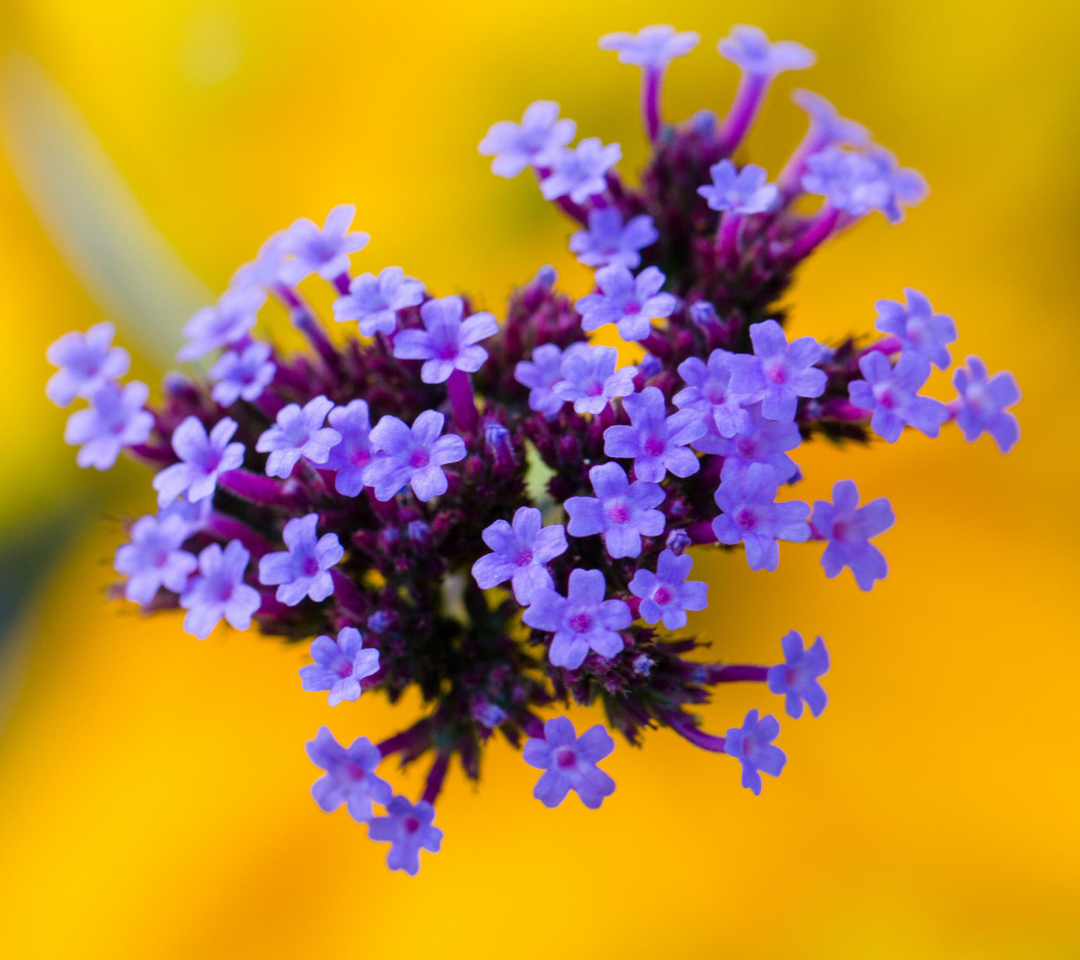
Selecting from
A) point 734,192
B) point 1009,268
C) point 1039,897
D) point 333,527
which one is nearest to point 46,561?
point 333,527

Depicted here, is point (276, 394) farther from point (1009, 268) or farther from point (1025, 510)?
point (1009, 268)

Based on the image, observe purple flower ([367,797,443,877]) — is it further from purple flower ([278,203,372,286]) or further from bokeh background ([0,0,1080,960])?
bokeh background ([0,0,1080,960])

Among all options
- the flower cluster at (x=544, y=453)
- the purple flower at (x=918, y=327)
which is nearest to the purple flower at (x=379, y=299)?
the flower cluster at (x=544, y=453)

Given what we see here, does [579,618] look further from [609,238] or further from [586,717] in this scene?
[586,717]

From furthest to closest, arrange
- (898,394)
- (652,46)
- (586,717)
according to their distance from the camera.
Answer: (586,717)
(652,46)
(898,394)

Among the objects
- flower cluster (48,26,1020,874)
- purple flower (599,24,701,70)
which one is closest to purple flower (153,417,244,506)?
flower cluster (48,26,1020,874)

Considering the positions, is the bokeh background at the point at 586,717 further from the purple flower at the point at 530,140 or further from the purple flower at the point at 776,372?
the purple flower at the point at 776,372

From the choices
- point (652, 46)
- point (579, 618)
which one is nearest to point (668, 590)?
point (579, 618)
